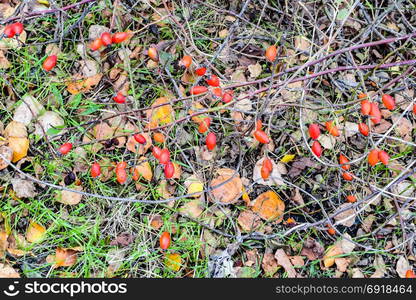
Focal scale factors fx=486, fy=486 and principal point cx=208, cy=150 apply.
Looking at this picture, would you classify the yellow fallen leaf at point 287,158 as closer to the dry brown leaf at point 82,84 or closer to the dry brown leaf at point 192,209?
the dry brown leaf at point 192,209

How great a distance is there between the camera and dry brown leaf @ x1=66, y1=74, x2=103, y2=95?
7.79ft

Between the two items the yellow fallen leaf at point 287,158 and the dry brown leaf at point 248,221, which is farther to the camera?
the yellow fallen leaf at point 287,158

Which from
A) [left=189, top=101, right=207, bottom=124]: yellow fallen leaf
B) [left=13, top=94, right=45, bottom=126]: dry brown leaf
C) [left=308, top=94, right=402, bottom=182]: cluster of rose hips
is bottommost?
[left=13, top=94, right=45, bottom=126]: dry brown leaf

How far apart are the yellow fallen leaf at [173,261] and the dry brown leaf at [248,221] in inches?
12.6

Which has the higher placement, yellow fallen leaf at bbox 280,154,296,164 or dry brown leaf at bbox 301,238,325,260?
yellow fallen leaf at bbox 280,154,296,164

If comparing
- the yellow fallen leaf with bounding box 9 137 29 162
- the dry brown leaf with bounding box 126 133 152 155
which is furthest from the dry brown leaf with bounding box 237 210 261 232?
the yellow fallen leaf with bounding box 9 137 29 162

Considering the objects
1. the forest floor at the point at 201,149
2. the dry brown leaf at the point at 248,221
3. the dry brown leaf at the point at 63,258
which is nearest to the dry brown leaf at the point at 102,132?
the forest floor at the point at 201,149

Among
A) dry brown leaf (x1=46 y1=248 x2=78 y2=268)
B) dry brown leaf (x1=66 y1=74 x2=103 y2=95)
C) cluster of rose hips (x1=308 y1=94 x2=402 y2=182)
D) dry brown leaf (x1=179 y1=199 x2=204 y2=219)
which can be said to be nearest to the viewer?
cluster of rose hips (x1=308 y1=94 x2=402 y2=182)

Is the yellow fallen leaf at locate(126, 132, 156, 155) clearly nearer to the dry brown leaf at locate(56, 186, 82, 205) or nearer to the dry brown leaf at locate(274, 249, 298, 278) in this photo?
the dry brown leaf at locate(56, 186, 82, 205)

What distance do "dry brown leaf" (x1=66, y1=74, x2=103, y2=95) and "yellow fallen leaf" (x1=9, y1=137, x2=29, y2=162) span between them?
0.33 m

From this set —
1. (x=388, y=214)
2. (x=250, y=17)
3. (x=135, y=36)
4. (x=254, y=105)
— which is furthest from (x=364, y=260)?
(x=135, y=36)

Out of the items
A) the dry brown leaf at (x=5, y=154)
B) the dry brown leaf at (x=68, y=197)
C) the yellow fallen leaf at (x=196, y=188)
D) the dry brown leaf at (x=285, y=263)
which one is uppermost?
the dry brown leaf at (x=5, y=154)

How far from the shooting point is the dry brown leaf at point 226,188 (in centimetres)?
Answer: 224

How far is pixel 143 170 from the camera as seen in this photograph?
2.25 meters
